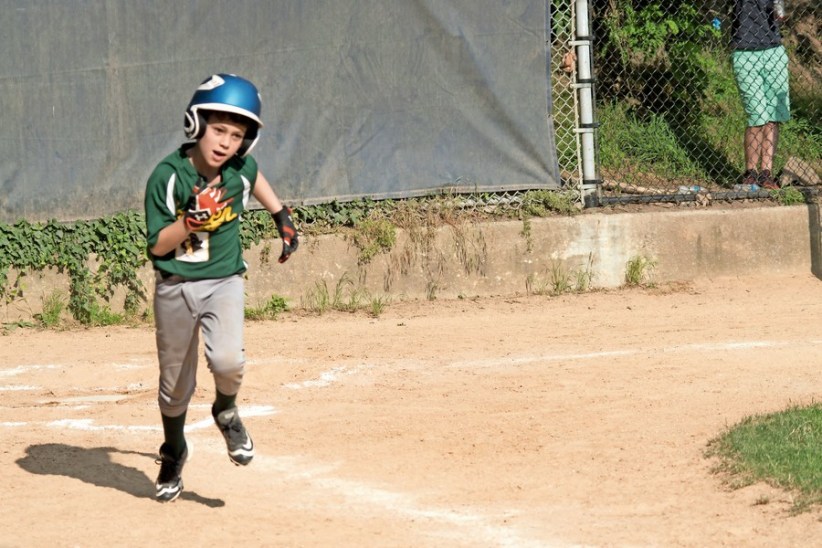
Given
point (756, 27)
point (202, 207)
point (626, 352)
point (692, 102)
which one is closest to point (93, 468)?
point (202, 207)

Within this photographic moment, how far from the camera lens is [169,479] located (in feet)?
17.7

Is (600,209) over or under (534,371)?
over

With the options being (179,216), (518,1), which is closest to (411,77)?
(518,1)

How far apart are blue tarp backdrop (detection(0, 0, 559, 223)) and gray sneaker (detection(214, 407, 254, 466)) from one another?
460 centimetres

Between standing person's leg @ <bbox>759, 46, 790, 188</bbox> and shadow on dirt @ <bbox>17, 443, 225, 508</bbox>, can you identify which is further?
standing person's leg @ <bbox>759, 46, 790, 188</bbox>

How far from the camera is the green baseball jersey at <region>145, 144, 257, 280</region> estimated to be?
506 cm

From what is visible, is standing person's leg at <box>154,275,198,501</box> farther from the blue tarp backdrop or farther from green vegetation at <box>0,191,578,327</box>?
the blue tarp backdrop

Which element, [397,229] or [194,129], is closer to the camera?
[194,129]

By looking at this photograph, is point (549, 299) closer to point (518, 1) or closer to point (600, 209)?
point (600, 209)

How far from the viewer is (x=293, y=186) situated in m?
9.92

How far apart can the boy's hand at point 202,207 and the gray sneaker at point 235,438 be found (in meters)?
0.91

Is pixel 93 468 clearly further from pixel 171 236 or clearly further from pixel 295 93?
pixel 295 93

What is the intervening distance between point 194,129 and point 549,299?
548 cm

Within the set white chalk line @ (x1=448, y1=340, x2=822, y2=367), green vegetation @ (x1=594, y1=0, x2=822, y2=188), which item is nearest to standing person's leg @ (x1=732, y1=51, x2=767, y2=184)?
green vegetation @ (x1=594, y1=0, x2=822, y2=188)
